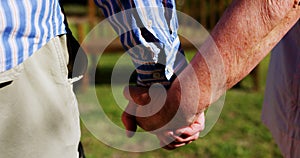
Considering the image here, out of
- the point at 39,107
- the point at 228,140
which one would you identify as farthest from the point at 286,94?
the point at 228,140

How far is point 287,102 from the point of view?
1.93 m

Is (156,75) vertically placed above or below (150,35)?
below

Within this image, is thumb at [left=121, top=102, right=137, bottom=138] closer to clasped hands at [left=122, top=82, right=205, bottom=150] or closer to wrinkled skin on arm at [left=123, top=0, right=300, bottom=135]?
clasped hands at [left=122, top=82, right=205, bottom=150]

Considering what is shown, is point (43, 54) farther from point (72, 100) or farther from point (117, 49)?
point (117, 49)

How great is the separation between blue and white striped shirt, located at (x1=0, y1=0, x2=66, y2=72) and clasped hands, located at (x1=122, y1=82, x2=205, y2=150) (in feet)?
1.05

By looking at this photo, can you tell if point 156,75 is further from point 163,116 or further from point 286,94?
point 286,94

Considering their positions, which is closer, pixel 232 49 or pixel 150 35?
pixel 232 49

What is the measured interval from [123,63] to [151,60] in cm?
52

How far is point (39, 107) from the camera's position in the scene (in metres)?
1.62

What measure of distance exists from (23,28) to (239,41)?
1.79 feet

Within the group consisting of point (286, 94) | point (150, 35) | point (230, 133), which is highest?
point (150, 35)

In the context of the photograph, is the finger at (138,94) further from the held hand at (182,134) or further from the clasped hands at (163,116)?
the held hand at (182,134)

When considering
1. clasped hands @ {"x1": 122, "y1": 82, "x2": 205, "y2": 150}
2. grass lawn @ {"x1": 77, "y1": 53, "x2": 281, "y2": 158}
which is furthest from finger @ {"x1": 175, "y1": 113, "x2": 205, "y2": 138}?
grass lawn @ {"x1": 77, "y1": 53, "x2": 281, "y2": 158}

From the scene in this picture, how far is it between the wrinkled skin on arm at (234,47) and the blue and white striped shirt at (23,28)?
0.38m
